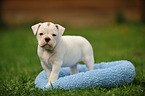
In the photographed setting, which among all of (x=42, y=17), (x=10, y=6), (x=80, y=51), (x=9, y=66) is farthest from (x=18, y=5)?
(x=80, y=51)

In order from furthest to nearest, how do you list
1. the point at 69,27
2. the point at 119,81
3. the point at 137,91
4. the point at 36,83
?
the point at 69,27 < the point at 36,83 < the point at 119,81 < the point at 137,91

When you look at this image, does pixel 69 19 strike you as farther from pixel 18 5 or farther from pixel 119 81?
pixel 119 81

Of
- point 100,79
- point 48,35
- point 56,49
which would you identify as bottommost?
point 100,79

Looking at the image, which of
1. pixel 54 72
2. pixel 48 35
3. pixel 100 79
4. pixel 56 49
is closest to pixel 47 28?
pixel 48 35

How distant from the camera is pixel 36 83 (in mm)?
3102

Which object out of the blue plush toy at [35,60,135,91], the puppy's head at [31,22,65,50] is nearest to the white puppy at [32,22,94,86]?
the puppy's head at [31,22,65,50]

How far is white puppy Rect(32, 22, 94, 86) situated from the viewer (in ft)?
9.34

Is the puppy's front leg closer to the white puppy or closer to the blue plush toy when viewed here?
the white puppy

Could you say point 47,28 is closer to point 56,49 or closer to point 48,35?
point 48,35

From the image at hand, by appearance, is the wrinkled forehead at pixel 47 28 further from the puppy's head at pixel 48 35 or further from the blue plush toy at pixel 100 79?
the blue plush toy at pixel 100 79

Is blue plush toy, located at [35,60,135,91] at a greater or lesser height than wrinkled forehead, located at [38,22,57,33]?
lesser

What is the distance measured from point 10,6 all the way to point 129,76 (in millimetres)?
12722

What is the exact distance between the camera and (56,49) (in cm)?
300

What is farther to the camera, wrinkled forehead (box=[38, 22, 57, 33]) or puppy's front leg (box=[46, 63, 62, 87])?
puppy's front leg (box=[46, 63, 62, 87])
